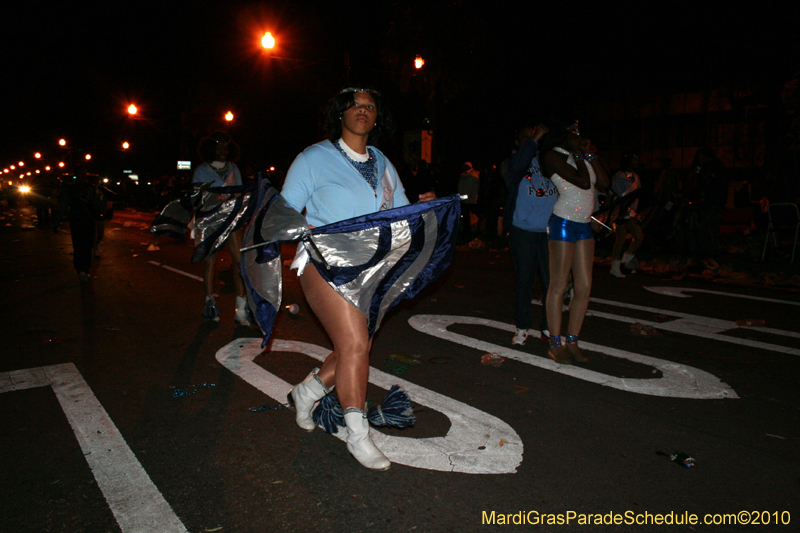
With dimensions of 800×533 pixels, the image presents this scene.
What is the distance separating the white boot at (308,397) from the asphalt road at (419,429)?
9 cm

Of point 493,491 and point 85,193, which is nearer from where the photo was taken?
point 493,491

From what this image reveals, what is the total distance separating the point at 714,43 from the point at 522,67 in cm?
1004

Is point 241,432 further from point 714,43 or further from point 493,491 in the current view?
point 714,43

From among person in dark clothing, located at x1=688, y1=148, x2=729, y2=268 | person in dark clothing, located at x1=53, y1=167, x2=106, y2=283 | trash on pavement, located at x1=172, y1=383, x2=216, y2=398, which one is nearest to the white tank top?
trash on pavement, located at x1=172, y1=383, x2=216, y2=398

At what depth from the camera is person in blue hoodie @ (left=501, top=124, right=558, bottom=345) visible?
500 centimetres

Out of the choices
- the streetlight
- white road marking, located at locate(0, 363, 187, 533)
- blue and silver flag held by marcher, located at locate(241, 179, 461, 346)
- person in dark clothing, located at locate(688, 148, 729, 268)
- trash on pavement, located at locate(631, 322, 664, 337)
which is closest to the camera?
white road marking, located at locate(0, 363, 187, 533)

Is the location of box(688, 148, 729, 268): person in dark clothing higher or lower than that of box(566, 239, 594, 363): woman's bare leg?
higher

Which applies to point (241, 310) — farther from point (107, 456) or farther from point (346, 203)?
point (346, 203)

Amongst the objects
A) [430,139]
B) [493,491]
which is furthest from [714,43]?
[493,491]

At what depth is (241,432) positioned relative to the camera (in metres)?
3.63

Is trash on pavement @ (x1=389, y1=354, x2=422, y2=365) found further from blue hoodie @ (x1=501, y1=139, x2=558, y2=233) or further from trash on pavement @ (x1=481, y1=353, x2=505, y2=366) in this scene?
blue hoodie @ (x1=501, y1=139, x2=558, y2=233)

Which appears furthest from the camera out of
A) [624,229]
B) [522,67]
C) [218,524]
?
[522,67]

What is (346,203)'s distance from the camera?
327 cm

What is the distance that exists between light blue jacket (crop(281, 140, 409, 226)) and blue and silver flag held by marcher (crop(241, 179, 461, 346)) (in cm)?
12
